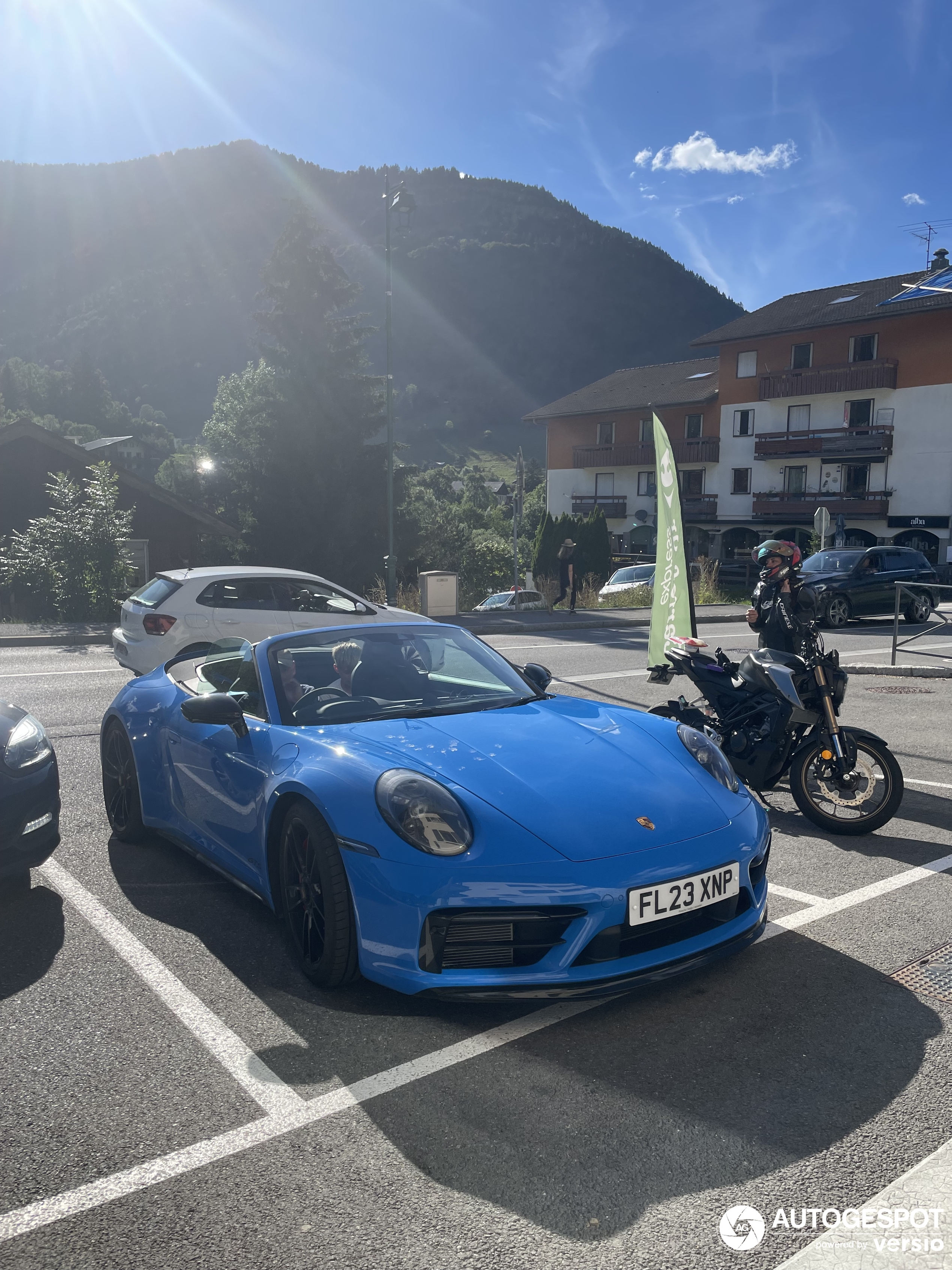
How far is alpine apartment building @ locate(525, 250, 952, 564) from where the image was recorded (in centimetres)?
4297

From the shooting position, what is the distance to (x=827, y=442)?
1810 inches

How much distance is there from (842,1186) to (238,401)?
2203 inches

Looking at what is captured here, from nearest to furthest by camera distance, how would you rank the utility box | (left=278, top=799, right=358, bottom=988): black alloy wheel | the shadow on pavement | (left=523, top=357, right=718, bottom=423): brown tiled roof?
(left=278, top=799, right=358, bottom=988): black alloy wheel
the shadow on pavement
the utility box
(left=523, top=357, right=718, bottom=423): brown tiled roof

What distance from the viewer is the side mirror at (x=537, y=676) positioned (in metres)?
4.93

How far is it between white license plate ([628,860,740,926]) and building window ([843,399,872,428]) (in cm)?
4558

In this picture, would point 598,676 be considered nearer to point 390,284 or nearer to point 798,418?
point 390,284

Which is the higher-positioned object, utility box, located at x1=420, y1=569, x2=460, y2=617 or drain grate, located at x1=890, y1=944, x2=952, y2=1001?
drain grate, located at x1=890, y1=944, x2=952, y2=1001

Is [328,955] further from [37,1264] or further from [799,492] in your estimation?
[799,492]

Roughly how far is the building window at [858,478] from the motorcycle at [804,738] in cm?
4253

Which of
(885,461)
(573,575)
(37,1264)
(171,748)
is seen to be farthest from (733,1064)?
(885,461)

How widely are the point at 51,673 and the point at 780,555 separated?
9407 millimetres

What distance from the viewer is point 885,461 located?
146ft

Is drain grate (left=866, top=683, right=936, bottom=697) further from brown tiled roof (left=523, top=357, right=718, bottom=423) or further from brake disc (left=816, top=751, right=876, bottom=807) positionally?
brown tiled roof (left=523, top=357, right=718, bottom=423)

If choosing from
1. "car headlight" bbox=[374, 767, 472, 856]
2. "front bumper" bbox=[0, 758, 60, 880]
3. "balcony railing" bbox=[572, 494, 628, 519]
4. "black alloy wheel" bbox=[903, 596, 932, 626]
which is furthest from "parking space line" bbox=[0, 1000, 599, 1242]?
"balcony railing" bbox=[572, 494, 628, 519]
